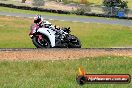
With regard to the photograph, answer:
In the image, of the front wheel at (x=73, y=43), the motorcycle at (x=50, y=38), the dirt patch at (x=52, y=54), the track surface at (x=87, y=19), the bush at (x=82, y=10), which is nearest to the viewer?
the dirt patch at (x=52, y=54)

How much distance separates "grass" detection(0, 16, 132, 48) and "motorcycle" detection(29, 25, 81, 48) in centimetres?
681

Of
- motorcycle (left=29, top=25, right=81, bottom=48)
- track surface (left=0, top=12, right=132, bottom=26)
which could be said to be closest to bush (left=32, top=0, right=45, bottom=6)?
track surface (left=0, top=12, right=132, bottom=26)

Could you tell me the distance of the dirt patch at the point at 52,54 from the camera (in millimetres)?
18875

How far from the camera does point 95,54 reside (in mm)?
20859

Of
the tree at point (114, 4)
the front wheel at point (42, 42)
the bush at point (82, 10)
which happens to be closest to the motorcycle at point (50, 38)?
the front wheel at point (42, 42)

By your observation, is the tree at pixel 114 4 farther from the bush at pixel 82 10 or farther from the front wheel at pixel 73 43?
the front wheel at pixel 73 43

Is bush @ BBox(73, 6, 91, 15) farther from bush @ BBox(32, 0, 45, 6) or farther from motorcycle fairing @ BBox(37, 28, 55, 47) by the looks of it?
motorcycle fairing @ BBox(37, 28, 55, 47)

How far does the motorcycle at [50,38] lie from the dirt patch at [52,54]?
2076 mm

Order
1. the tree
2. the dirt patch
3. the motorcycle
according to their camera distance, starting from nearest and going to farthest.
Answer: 1. the dirt patch
2. the motorcycle
3. the tree

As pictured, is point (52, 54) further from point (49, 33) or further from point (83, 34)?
point (83, 34)

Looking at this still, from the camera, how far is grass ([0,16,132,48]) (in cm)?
3141

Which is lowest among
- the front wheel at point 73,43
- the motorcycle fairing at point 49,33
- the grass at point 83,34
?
the grass at point 83,34

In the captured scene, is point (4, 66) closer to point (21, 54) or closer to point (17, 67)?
point (17, 67)

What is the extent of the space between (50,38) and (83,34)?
13.5m
